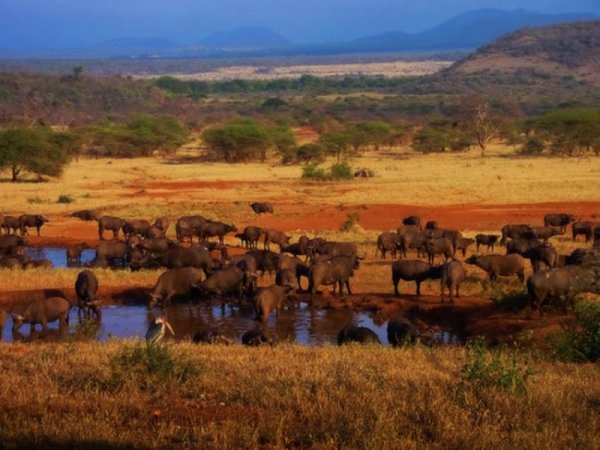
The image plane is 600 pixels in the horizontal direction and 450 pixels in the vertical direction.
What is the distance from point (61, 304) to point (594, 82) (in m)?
156

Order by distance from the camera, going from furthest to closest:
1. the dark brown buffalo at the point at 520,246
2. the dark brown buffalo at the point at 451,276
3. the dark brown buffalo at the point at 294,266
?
1. the dark brown buffalo at the point at 520,246
2. the dark brown buffalo at the point at 294,266
3. the dark brown buffalo at the point at 451,276

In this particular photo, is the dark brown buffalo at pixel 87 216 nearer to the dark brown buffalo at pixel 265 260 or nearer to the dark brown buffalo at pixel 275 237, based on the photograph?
the dark brown buffalo at pixel 275 237

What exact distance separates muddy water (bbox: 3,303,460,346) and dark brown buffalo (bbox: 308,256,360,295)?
1.79ft

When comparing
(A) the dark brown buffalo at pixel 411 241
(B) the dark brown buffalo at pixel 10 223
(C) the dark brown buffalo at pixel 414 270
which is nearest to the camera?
(C) the dark brown buffalo at pixel 414 270

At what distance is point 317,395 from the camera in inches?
330

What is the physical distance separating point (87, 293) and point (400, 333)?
660 centimetres

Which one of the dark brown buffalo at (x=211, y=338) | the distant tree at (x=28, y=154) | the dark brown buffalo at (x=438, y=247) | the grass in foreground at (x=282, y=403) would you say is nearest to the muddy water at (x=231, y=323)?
the dark brown buffalo at (x=211, y=338)

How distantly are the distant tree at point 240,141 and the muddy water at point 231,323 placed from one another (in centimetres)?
4117

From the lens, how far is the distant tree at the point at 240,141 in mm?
59281

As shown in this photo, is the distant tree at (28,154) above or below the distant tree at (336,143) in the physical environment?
above

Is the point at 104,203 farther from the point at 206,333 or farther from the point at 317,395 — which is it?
the point at 317,395

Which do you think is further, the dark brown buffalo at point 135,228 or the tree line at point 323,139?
the tree line at point 323,139

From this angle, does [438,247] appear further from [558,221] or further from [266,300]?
[558,221]

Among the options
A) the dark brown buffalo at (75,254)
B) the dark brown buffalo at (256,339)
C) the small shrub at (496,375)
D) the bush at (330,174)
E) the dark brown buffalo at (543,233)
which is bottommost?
the bush at (330,174)
